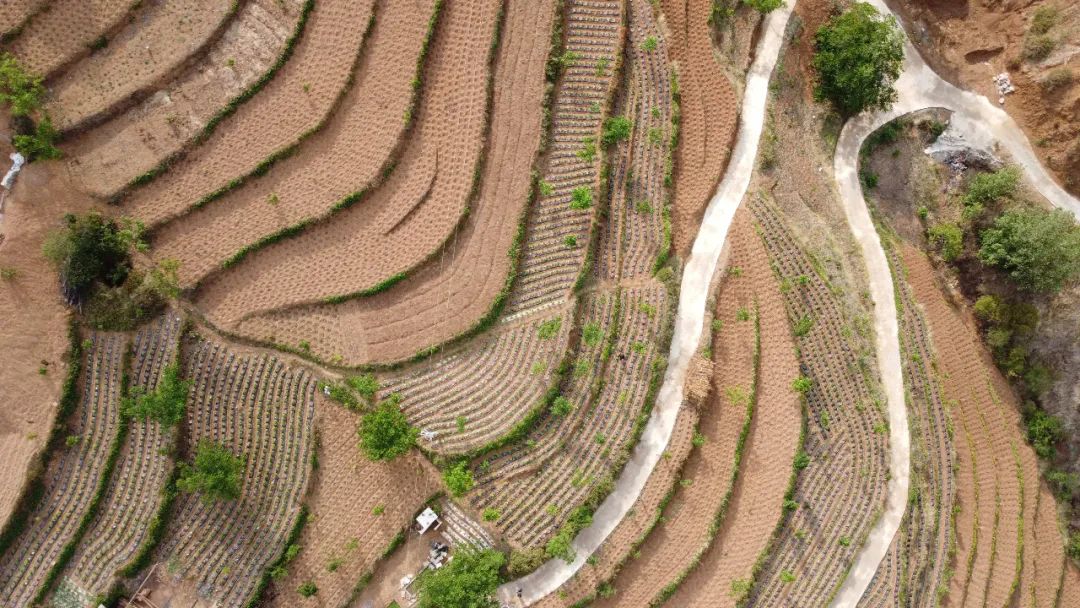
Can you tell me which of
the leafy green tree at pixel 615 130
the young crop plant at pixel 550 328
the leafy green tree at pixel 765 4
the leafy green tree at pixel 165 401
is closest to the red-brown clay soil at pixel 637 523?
the young crop plant at pixel 550 328

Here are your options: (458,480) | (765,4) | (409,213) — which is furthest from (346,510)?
(765,4)

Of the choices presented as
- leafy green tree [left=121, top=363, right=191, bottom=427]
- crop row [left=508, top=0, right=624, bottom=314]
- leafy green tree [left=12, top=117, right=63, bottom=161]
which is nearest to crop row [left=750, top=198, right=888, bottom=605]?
crop row [left=508, top=0, right=624, bottom=314]

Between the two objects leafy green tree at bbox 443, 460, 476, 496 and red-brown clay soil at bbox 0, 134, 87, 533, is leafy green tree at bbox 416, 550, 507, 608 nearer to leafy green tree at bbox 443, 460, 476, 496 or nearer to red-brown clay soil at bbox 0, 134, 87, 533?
leafy green tree at bbox 443, 460, 476, 496

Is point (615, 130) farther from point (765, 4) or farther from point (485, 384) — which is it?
point (485, 384)

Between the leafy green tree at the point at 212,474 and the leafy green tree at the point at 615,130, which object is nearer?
the leafy green tree at the point at 212,474

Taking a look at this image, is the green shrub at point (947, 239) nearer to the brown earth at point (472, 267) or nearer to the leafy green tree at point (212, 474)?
the brown earth at point (472, 267)

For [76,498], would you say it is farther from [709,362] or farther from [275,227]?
[709,362]

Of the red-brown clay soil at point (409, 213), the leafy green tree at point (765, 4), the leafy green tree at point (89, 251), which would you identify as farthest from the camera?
the leafy green tree at point (765, 4)
